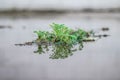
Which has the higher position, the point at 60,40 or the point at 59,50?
the point at 60,40

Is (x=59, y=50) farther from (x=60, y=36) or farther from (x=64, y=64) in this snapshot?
(x=64, y=64)

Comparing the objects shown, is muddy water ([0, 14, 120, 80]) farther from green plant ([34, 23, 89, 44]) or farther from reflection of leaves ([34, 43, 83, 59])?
green plant ([34, 23, 89, 44])

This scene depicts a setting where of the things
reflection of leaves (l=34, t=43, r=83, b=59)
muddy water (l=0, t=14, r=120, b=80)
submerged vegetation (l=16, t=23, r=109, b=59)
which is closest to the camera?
muddy water (l=0, t=14, r=120, b=80)

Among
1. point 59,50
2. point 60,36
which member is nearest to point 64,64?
point 59,50

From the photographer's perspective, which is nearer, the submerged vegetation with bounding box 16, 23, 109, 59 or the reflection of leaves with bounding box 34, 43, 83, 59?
the reflection of leaves with bounding box 34, 43, 83, 59

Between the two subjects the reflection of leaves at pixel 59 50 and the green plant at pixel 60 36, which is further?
the green plant at pixel 60 36

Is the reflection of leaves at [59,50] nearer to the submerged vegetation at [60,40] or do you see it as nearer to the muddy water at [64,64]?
the submerged vegetation at [60,40]

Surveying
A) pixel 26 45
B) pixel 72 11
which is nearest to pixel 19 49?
pixel 26 45

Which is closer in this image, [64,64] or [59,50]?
[64,64]

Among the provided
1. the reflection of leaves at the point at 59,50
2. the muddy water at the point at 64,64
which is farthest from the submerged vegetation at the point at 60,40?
the muddy water at the point at 64,64

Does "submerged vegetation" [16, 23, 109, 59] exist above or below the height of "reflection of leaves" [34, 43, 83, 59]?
above

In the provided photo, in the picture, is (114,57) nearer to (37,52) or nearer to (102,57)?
(102,57)

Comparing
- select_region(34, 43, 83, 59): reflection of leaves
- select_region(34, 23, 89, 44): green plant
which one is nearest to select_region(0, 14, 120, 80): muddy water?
select_region(34, 43, 83, 59): reflection of leaves
